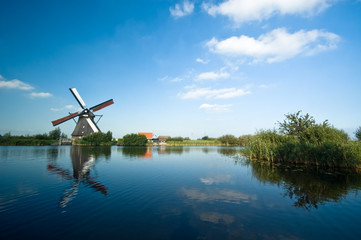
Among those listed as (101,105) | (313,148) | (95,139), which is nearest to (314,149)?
(313,148)

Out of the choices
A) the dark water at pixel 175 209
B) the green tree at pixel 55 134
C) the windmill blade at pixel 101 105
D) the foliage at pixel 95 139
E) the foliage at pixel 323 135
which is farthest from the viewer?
the green tree at pixel 55 134

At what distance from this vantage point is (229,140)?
7956 cm

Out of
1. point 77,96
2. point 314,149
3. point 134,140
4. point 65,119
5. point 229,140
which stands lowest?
point 314,149

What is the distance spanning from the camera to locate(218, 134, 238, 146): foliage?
78287 mm

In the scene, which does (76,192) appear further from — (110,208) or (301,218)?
(301,218)

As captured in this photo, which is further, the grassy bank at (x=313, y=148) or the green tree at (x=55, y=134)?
the green tree at (x=55, y=134)

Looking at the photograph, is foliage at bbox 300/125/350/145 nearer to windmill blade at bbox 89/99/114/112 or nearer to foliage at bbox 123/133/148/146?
windmill blade at bbox 89/99/114/112

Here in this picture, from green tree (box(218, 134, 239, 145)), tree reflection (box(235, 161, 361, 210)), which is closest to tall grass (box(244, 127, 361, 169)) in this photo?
tree reflection (box(235, 161, 361, 210))

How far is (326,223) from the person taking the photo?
20.1ft

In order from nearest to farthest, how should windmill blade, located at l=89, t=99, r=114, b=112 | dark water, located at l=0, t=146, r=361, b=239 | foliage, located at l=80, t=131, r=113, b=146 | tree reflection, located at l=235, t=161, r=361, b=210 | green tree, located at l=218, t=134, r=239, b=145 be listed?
1. dark water, located at l=0, t=146, r=361, b=239
2. tree reflection, located at l=235, t=161, r=361, b=210
3. foliage, located at l=80, t=131, r=113, b=146
4. windmill blade, located at l=89, t=99, r=114, b=112
5. green tree, located at l=218, t=134, r=239, b=145

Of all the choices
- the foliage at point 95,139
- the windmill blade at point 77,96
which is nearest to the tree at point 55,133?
the foliage at point 95,139

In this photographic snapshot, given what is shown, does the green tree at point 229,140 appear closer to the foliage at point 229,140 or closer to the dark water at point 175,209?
the foliage at point 229,140

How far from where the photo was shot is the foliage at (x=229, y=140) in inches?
3082

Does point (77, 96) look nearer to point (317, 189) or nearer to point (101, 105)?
point (101, 105)
